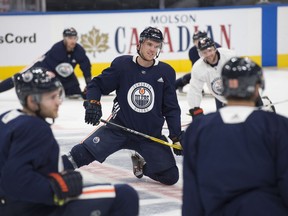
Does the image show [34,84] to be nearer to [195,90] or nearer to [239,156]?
[239,156]

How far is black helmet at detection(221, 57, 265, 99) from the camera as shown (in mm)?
2520

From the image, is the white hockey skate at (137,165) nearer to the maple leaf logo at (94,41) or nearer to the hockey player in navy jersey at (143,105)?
the hockey player in navy jersey at (143,105)

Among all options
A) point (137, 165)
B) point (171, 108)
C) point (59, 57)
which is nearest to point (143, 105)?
point (171, 108)

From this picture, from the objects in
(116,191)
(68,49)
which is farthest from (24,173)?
(68,49)

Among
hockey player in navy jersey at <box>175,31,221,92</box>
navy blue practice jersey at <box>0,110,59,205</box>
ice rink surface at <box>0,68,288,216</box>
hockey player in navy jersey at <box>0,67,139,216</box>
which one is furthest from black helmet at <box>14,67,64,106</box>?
hockey player in navy jersey at <box>175,31,221,92</box>

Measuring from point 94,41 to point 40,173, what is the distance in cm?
817

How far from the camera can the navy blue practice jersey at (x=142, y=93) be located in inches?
185

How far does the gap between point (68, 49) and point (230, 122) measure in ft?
20.6

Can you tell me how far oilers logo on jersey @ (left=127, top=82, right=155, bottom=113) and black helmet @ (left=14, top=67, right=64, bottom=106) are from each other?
184cm

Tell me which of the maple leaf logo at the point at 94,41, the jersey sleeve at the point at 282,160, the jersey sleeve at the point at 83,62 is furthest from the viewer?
the maple leaf logo at the point at 94,41

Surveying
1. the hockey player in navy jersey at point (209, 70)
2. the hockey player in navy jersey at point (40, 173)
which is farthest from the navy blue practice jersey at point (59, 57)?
the hockey player in navy jersey at point (40, 173)

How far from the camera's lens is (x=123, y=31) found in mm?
10836

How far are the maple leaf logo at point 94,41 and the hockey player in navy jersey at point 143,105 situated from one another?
6018 millimetres

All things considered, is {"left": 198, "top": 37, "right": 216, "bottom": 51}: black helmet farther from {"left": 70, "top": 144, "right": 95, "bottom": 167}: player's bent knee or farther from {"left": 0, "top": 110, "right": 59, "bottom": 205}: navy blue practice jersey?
{"left": 0, "top": 110, "right": 59, "bottom": 205}: navy blue practice jersey
